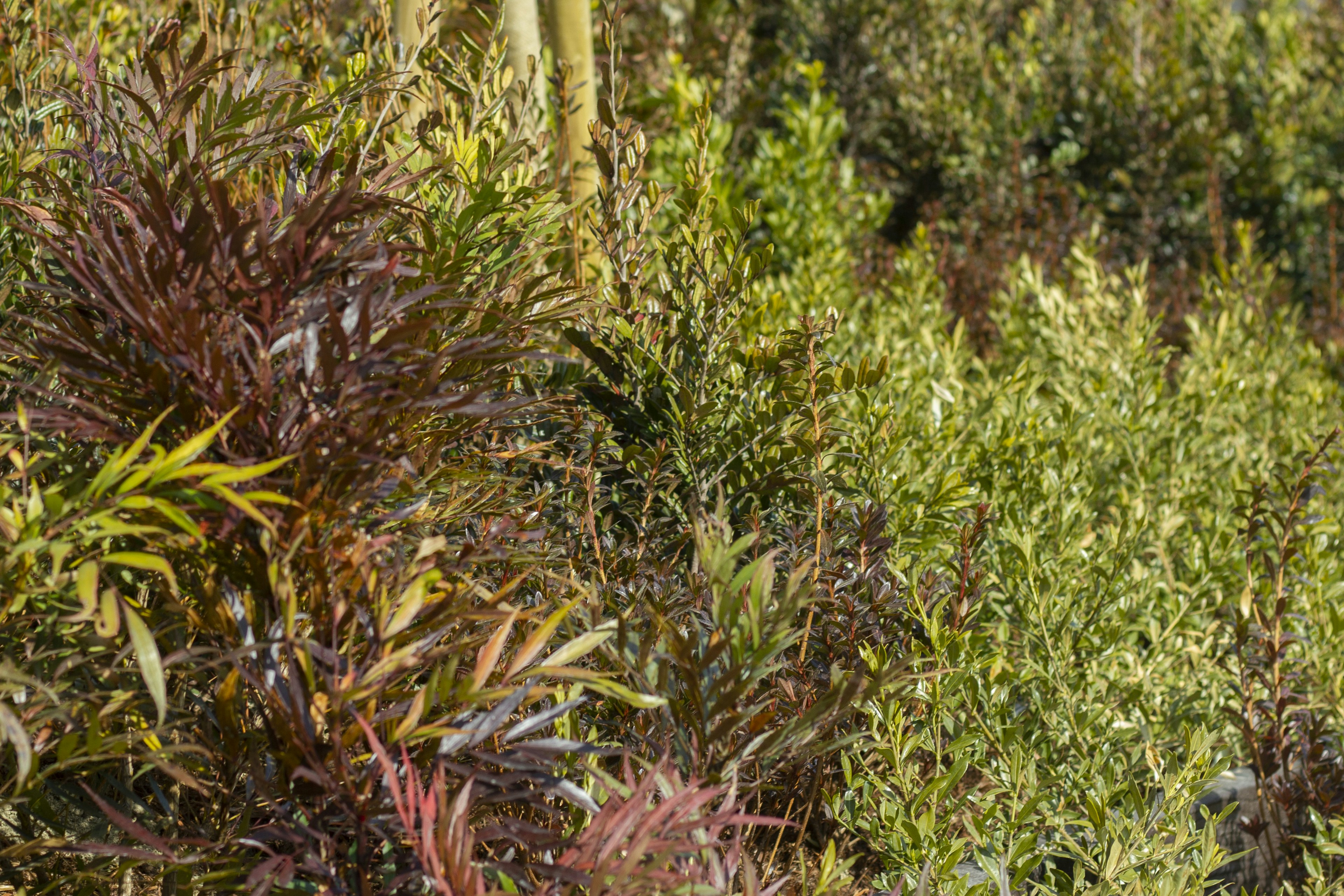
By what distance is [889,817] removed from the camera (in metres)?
1.77

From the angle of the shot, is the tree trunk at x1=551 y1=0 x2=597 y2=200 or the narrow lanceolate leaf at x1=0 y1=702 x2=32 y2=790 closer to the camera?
the narrow lanceolate leaf at x1=0 y1=702 x2=32 y2=790

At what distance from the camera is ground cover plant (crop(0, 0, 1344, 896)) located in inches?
48.1

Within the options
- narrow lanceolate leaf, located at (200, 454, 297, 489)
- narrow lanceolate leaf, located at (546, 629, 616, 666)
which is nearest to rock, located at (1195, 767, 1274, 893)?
narrow lanceolate leaf, located at (546, 629, 616, 666)

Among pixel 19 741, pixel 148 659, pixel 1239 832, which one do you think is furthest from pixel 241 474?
pixel 1239 832

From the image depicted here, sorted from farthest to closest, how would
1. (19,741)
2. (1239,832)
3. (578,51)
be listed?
(578,51) < (1239,832) < (19,741)

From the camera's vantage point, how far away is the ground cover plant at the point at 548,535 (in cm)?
122

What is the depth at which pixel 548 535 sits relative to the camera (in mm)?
1897

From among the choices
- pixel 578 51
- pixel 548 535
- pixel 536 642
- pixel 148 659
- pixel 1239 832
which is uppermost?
pixel 578 51

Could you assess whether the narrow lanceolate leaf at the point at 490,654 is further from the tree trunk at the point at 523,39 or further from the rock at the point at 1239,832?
the tree trunk at the point at 523,39

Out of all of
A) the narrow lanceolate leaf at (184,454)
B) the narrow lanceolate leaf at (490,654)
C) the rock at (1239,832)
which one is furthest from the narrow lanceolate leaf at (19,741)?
the rock at (1239,832)

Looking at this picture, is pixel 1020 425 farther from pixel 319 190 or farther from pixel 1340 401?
pixel 1340 401

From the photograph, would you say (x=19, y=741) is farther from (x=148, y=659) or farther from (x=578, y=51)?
(x=578, y=51)

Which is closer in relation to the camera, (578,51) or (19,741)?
(19,741)

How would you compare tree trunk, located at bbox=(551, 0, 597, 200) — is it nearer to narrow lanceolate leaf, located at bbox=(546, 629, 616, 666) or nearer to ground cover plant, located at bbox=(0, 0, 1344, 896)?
ground cover plant, located at bbox=(0, 0, 1344, 896)
